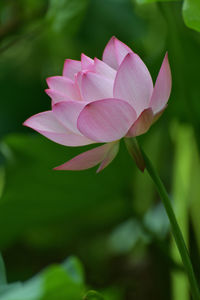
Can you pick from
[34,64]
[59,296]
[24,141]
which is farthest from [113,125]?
[34,64]

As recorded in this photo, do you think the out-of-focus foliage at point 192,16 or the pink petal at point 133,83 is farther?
the out-of-focus foliage at point 192,16

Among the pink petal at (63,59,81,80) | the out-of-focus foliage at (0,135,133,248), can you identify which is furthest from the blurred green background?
the pink petal at (63,59,81,80)

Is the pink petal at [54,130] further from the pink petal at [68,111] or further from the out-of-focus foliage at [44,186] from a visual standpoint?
the out-of-focus foliage at [44,186]

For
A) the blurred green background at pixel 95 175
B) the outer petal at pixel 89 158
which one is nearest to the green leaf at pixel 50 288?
the blurred green background at pixel 95 175

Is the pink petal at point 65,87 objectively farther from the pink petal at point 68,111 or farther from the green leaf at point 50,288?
the green leaf at point 50,288

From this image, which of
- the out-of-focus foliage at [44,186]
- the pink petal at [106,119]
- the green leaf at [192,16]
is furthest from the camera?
the out-of-focus foliage at [44,186]

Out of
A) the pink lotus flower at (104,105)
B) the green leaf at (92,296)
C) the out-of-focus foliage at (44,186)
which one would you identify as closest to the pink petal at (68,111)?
the pink lotus flower at (104,105)

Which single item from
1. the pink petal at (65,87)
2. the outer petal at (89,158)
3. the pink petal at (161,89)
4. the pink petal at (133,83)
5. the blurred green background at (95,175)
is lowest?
the blurred green background at (95,175)

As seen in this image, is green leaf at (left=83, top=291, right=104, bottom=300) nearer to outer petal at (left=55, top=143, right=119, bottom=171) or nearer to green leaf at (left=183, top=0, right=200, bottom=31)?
outer petal at (left=55, top=143, right=119, bottom=171)

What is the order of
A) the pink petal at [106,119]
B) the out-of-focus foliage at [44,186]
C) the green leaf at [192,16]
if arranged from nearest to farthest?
the pink petal at [106,119]
the green leaf at [192,16]
the out-of-focus foliage at [44,186]

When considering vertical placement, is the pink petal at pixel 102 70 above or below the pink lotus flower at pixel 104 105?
above
